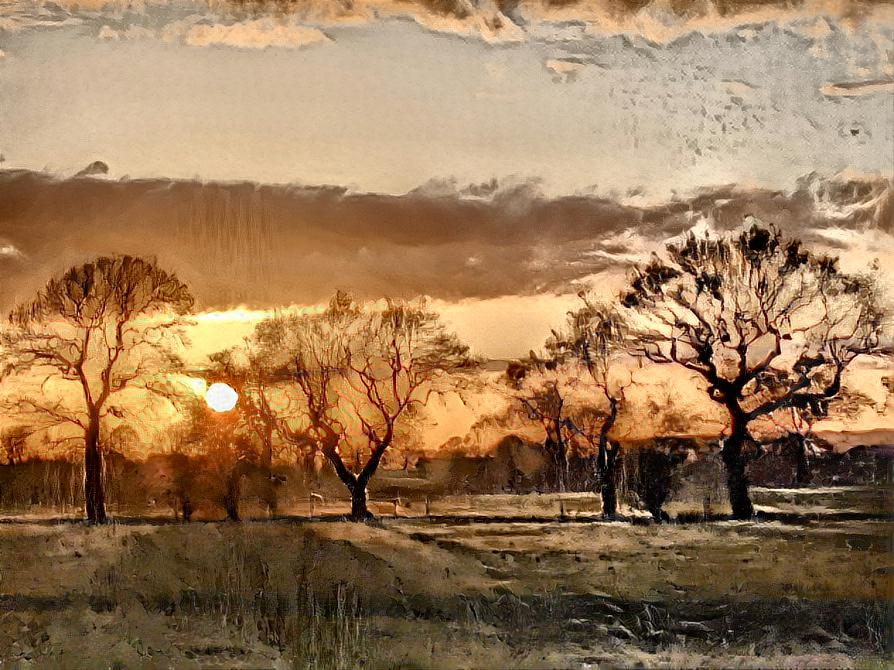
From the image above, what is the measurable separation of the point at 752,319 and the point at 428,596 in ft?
5.19

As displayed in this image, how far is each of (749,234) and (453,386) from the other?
1254mm

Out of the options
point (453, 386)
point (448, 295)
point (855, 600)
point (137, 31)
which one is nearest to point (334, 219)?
point (448, 295)

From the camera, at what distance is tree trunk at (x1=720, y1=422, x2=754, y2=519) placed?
11.0ft

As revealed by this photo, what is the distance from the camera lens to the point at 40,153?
3416 millimetres

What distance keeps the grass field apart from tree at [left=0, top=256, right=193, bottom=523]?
32 cm

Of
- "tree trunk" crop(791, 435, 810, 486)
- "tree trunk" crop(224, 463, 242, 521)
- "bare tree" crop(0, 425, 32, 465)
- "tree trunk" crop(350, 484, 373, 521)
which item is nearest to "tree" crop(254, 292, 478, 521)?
"tree trunk" crop(350, 484, 373, 521)

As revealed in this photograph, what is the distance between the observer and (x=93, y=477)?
10.8ft

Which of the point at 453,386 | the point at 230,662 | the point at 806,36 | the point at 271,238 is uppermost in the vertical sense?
the point at 806,36

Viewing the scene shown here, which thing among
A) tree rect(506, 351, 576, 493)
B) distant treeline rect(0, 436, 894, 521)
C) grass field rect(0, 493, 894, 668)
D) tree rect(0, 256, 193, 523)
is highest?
tree rect(0, 256, 193, 523)

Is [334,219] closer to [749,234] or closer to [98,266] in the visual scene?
[98,266]

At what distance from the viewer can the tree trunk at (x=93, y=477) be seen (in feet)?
10.8

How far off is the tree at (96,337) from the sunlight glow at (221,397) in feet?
0.53

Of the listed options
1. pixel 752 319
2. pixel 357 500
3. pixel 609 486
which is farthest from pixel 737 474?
pixel 357 500

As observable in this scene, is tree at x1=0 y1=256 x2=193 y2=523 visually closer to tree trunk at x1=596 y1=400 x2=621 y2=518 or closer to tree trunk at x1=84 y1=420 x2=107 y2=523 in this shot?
tree trunk at x1=84 y1=420 x2=107 y2=523
